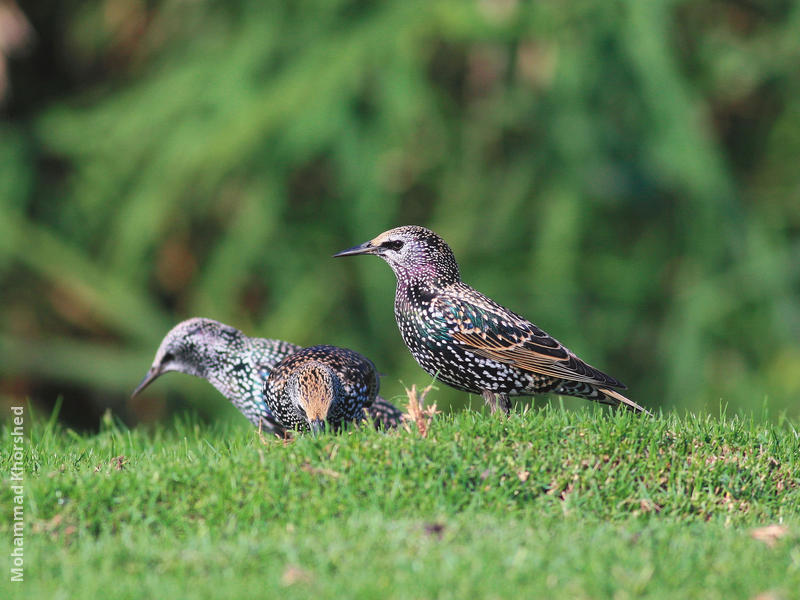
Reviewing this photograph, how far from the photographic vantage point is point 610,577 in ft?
14.1

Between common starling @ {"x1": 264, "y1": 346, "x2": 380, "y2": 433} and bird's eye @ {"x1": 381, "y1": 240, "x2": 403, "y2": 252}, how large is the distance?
776 mm

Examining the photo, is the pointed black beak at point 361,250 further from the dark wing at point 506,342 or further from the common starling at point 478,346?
the dark wing at point 506,342

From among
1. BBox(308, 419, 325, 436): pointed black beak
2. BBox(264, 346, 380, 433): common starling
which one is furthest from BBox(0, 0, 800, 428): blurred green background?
BBox(308, 419, 325, 436): pointed black beak

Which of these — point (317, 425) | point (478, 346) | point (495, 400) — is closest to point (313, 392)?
point (317, 425)

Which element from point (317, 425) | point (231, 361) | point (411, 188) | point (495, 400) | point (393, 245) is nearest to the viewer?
point (317, 425)

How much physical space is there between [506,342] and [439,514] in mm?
1623

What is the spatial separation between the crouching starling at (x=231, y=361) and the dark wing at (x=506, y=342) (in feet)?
3.87

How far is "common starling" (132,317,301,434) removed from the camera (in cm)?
733

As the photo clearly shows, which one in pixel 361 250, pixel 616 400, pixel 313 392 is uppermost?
pixel 361 250

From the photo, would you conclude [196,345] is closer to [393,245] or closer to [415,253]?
[393,245]

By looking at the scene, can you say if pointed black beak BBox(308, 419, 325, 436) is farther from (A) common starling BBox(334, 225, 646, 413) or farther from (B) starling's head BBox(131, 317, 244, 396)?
(B) starling's head BBox(131, 317, 244, 396)

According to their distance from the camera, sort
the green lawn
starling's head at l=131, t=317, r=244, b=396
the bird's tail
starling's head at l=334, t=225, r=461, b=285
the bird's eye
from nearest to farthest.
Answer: the green lawn → the bird's tail → starling's head at l=334, t=225, r=461, b=285 → the bird's eye → starling's head at l=131, t=317, r=244, b=396

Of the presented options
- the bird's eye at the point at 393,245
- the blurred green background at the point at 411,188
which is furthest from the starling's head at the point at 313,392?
the blurred green background at the point at 411,188

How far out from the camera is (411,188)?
44.8 ft
